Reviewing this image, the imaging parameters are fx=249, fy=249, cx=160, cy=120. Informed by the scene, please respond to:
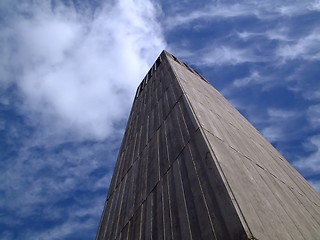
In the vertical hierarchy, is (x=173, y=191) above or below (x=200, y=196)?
above

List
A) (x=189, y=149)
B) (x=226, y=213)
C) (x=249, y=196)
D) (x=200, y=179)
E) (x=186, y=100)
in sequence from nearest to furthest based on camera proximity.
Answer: (x=226, y=213) → (x=249, y=196) → (x=200, y=179) → (x=189, y=149) → (x=186, y=100)

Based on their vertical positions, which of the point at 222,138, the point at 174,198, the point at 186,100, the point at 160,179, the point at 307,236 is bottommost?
the point at 307,236

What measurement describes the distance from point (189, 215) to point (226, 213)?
57 cm

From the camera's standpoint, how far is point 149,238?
11.0 ft

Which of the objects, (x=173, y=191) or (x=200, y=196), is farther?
(x=173, y=191)

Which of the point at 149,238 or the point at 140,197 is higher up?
the point at 140,197

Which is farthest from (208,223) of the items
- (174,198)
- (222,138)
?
(222,138)

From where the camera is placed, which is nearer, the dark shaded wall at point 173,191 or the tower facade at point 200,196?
the tower facade at point 200,196

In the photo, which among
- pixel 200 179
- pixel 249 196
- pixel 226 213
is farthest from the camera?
pixel 200 179

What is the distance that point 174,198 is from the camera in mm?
3381

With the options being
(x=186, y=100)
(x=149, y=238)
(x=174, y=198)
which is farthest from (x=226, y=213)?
(x=186, y=100)

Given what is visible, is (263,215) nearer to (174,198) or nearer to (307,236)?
(307,236)

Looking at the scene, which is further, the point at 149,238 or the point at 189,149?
the point at 189,149

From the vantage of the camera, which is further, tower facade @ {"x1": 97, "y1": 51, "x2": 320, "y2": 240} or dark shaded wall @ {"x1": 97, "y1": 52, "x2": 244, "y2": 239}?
dark shaded wall @ {"x1": 97, "y1": 52, "x2": 244, "y2": 239}
